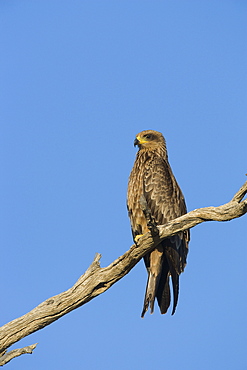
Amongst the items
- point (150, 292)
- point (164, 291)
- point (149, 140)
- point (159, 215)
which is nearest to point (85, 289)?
point (150, 292)

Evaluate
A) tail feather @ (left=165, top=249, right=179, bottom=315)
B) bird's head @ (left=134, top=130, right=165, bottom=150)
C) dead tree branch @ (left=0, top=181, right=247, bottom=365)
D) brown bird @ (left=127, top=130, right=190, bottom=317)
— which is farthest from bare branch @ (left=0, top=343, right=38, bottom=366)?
bird's head @ (left=134, top=130, right=165, bottom=150)

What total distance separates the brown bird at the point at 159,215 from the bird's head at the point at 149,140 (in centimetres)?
24

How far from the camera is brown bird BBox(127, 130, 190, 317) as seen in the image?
5996 millimetres

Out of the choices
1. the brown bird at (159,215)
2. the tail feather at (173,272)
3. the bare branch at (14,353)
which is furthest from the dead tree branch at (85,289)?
→ the tail feather at (173,272)

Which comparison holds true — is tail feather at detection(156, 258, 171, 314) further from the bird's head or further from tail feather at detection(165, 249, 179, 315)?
the bird's head

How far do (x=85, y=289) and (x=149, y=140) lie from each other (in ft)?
8.63

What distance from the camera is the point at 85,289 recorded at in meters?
5.12

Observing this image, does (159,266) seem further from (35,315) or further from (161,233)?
(35,315)

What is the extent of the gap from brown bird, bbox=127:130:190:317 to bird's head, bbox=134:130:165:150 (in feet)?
0.77

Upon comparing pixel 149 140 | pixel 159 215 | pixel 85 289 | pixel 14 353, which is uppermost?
pixel 149 140

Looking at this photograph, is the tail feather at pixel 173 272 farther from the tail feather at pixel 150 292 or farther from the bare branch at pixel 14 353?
the bare branch at pixel 14 353

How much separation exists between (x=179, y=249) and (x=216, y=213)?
4.44 feet

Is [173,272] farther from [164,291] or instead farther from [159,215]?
[159,215]

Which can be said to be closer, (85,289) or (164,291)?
(85,289)
